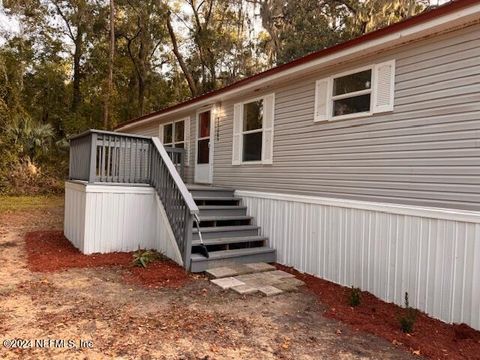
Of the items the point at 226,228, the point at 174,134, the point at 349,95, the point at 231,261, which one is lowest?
the point at 231,261

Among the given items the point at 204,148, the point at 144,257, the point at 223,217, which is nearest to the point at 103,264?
the point at 144,257

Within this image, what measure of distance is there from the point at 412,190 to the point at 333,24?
13551 millimetres

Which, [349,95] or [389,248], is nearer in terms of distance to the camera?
[389,248]

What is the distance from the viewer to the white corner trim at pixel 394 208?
3.96 meters

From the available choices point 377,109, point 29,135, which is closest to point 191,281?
point 377,109

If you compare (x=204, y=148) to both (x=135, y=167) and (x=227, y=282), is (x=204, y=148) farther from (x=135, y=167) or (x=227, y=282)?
(x=227, y=282)

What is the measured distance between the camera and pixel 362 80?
524 centimetres

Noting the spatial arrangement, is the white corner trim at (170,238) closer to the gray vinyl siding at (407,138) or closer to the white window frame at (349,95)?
the gray vinyl siding at (407,138)

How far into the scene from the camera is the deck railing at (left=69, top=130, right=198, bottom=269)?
588 cm

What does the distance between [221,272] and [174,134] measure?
615cm

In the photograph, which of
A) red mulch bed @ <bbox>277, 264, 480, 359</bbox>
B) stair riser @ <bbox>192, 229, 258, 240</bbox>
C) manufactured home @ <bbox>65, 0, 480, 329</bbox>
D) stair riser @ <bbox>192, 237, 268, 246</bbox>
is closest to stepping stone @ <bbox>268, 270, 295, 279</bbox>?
manufactured home @ <bbox>65, 0, 480, 329</bbox>

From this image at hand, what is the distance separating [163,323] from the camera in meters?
3.72

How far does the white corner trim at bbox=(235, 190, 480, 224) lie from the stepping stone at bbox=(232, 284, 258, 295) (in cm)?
175

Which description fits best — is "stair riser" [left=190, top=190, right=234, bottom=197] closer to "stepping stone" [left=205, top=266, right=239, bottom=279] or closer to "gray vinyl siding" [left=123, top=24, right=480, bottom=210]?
"gray vinyl siding" [left=123, top=24, right=480, bottom=210]
